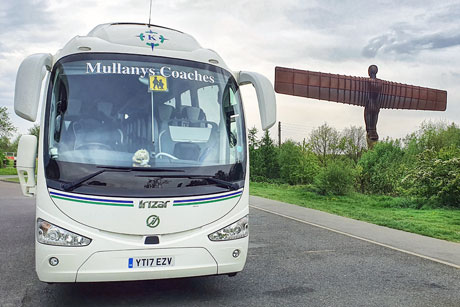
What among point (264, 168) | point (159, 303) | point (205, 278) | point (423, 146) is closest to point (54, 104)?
point (159, 303)

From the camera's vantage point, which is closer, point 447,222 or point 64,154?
point 64,154

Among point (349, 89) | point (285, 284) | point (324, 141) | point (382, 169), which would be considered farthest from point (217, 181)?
point (324, 141)

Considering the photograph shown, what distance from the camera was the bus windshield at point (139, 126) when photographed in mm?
4906

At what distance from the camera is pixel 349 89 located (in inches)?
1080

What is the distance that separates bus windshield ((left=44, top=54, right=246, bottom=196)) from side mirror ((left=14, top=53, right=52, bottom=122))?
21cm

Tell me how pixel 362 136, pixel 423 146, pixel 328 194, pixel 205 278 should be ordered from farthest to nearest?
pixel 362 136 → pixel 423 146 → pixel 328 194 → pixel 205 278

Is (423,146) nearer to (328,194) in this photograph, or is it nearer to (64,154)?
(328,194)

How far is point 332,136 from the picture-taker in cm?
3612

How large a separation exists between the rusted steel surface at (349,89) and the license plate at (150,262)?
21.9 meters

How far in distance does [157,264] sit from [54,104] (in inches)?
79.3

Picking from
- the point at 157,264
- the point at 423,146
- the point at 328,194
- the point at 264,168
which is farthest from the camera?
the point at 264,168

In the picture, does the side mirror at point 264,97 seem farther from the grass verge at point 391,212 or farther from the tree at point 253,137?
the tree at point 253,137

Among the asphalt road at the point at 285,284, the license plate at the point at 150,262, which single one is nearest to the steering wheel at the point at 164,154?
the license plate at the point at 150,262

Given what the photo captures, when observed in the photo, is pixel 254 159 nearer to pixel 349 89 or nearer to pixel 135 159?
pixel 349 89
